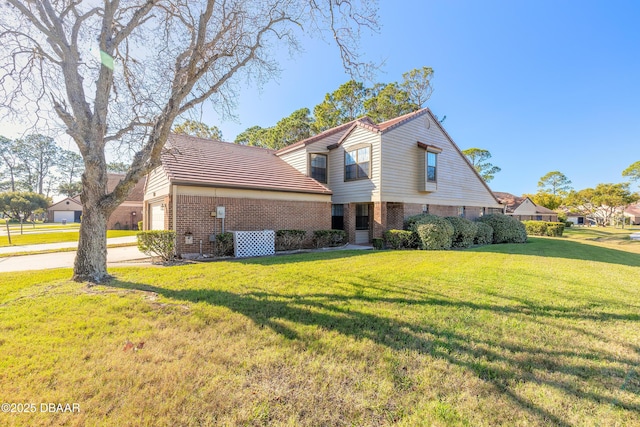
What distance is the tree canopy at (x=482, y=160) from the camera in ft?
137

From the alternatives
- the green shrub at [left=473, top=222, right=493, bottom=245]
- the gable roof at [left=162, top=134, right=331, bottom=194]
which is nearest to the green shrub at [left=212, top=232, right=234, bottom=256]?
the gable roof at [left=162, top=134, right=331, bottom=194]

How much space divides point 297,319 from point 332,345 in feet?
2.97

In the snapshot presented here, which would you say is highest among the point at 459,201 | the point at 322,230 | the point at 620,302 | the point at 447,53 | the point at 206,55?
the point at 447,53

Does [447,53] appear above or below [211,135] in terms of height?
above

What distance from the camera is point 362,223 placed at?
1565 cm

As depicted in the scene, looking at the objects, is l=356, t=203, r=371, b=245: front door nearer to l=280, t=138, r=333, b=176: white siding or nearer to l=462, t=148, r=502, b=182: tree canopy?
l=280, t=138, r=333, b=176: white siding

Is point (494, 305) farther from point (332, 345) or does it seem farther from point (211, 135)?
point (211, 135)

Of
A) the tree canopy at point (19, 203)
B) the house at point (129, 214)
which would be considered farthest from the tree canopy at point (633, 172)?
the tree canopy at point (19, 203)

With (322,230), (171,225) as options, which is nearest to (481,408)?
(171,225)

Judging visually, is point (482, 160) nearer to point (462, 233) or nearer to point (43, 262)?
point (462, 233)

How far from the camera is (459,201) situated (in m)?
17.7

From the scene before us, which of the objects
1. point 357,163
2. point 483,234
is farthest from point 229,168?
point 483,234

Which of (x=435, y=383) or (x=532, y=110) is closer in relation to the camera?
(x=435, y=383)

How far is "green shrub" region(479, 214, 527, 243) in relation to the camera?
16.9 metres
